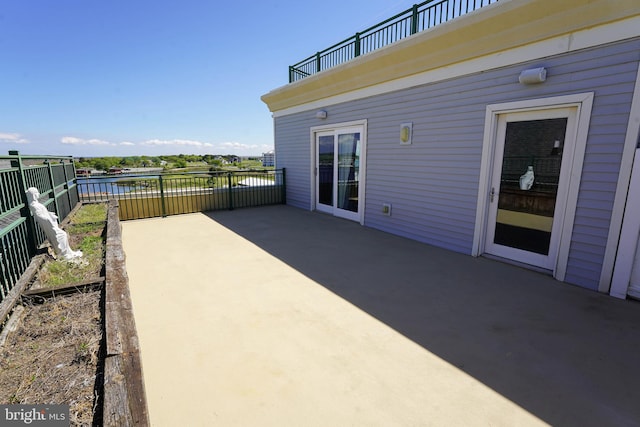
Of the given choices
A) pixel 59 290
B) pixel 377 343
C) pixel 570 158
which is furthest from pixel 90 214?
pixel 570 158

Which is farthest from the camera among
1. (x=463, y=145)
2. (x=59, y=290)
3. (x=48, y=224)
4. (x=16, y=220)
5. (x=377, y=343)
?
(x=463, y=145)

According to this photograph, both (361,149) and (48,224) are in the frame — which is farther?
(361,149)

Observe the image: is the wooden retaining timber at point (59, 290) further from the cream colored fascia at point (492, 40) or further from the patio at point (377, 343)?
the cream colored fascia at point (492, 40)

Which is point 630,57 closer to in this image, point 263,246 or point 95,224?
point 263,246

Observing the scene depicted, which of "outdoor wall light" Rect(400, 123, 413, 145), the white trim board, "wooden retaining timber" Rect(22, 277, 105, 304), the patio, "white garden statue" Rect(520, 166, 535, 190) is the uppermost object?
the white trim board

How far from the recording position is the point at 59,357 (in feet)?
5.75

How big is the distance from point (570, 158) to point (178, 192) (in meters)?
7.01

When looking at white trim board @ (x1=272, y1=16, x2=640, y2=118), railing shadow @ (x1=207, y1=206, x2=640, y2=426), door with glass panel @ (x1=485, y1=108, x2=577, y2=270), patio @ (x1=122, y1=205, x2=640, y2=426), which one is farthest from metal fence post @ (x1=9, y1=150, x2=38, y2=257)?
door with glass panel @ (x1=485, y1=108, x2=577, y2=270)

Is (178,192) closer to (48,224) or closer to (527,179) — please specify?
(48,224)

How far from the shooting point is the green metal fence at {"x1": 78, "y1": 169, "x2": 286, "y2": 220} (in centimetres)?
652

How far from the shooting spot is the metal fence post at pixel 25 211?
2.89m

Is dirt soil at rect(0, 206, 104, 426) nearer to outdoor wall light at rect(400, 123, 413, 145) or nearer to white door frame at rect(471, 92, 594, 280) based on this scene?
white door frame at rect(471, 92, 594, 280)

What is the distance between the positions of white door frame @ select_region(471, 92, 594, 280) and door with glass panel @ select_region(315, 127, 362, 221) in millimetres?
2384

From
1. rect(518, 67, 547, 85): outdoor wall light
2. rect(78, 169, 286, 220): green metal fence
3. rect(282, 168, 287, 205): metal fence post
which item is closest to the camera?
rect(518, 67, 547, 85): outdoor wall light
